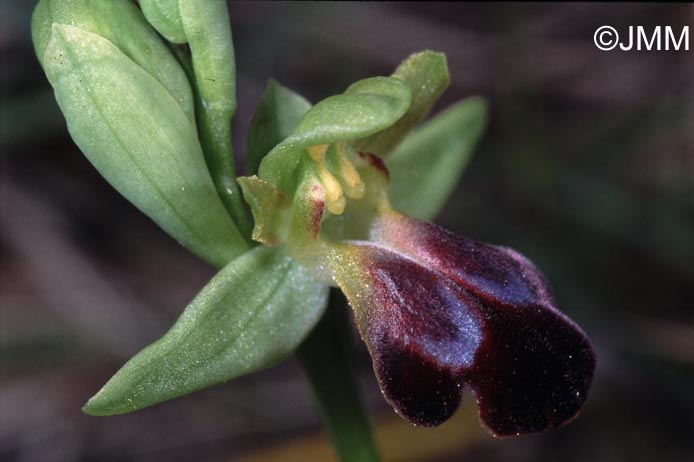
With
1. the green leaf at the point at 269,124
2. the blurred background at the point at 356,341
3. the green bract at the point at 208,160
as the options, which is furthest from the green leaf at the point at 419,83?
the blurred background at the point at 356,341

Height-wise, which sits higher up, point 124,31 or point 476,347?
point 124,31

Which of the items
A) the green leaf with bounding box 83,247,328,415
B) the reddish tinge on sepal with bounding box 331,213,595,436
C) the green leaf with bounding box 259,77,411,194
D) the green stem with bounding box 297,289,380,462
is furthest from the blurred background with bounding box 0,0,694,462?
the green leaf with bounding box 259,77,411,194

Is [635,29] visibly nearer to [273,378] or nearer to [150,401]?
[273,378]

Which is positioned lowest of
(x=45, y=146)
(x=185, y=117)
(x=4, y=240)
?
(x=4, y=240)

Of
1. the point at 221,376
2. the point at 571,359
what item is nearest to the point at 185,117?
the point at 221,376

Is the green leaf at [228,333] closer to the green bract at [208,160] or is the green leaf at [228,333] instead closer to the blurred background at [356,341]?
the green bract at [208,160]

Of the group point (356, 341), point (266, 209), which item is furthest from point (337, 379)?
point (356, 341)

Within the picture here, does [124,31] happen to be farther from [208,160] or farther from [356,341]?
[356,341]
